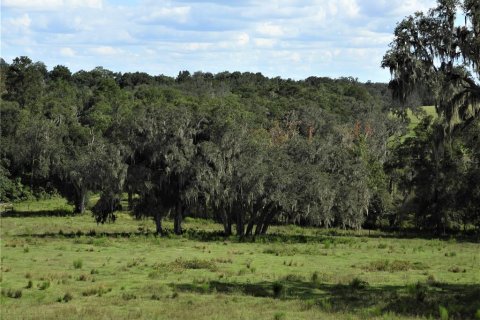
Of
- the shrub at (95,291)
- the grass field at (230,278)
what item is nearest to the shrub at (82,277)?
the grass field at (230,278)

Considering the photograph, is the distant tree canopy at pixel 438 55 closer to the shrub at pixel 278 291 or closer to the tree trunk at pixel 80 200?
the shrub at pixel 278 291

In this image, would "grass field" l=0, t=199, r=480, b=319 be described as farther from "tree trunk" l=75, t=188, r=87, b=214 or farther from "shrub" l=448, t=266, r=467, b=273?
"tree trunk" l=75, t=188, r=87, b=214

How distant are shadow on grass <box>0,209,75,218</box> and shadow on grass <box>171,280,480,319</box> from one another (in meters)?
47.1

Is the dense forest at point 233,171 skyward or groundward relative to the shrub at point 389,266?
skyward

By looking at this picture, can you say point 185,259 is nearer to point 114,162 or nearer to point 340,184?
point 114,162

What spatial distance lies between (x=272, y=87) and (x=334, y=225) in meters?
91.8

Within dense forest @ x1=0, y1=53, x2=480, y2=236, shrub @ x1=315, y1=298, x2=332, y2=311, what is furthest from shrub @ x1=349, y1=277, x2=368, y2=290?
dense forest @ x1=0, y1=53, x2=480, y2=236

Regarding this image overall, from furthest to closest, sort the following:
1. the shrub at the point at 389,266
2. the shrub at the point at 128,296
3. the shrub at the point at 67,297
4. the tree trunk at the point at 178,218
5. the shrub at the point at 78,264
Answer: the tree trunk at the point at 178,218
the shrub at the point at 389,266
the shrub at the point at 78,264
the shrub at the point at 128,296
the shrub at the point at 67,297

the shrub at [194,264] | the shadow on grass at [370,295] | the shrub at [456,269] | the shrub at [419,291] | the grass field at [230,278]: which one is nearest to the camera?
the grass field at [230,278]

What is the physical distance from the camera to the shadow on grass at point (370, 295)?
19.0 meters

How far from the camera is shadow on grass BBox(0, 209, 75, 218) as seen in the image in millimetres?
66500

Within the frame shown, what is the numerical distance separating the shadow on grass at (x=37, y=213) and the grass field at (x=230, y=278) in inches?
812

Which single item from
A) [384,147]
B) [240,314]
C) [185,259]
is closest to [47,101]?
[384,147]

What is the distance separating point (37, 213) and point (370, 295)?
53.9 metres
